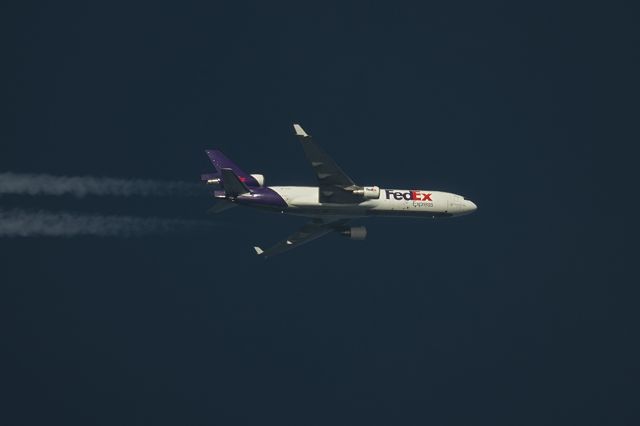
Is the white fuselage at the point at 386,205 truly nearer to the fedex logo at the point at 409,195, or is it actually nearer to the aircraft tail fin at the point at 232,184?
the fedex logo at the point at 409,195

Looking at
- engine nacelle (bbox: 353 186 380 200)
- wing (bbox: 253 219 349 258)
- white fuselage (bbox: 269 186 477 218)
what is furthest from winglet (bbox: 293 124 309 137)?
wing (bbox: 253 219 349 258)

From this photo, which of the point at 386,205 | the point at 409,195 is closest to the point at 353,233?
the point at 386,205

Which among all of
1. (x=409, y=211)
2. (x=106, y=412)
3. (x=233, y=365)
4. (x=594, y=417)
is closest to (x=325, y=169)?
(x=409, y=211)

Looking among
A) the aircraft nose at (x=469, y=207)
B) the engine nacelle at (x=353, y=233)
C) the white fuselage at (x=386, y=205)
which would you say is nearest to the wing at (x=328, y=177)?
the white fuselage at (x=386, y=205)

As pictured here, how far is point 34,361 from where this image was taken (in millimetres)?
69688

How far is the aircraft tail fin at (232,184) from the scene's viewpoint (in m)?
56.8

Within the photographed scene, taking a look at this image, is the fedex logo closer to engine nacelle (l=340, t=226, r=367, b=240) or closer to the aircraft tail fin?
engine nacelle (l=340, t=226, r=367, b=240)

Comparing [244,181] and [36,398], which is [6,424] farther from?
[244,181]

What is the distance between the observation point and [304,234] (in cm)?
6638

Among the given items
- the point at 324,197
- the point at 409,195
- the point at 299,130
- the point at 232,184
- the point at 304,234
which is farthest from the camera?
the point at 304,234

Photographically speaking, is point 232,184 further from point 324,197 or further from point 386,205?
point 386,205

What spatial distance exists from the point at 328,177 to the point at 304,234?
889 cm

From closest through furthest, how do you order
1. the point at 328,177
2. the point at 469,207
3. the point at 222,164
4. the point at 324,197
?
the point at 328,177 < the point at 324,197 < the point at 222,164 < the point at 469,207

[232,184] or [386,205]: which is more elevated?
[232,184]
